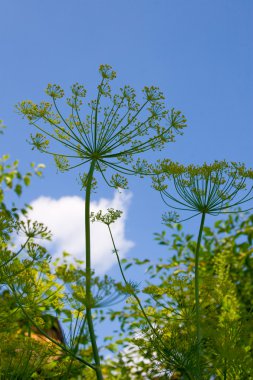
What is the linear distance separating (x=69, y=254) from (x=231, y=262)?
2.61 metres

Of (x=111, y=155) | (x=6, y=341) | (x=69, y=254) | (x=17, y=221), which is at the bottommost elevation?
(x=6, y=341)

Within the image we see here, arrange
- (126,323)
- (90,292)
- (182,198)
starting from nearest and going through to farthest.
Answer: (90,292)
(182,198)
(126,323)

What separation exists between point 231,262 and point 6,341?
13.9 ft

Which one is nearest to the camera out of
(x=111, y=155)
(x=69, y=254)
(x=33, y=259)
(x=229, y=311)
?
(x=33, y=259)

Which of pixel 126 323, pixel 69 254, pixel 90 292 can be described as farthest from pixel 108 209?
pixel 126 323

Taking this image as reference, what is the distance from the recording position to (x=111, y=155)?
3561 millimetres

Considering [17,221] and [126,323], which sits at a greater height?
[126,323]

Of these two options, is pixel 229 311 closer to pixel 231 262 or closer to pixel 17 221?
pixel 17 221

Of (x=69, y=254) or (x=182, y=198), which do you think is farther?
(x=69, y=254)

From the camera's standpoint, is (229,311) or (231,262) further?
(231,262)

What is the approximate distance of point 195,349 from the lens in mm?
3303

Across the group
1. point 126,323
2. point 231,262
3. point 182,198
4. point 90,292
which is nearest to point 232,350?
point 182,198

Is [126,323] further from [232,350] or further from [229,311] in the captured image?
[232,350]

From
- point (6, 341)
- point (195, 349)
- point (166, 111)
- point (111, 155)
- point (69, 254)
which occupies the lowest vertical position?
point (195, 349)
